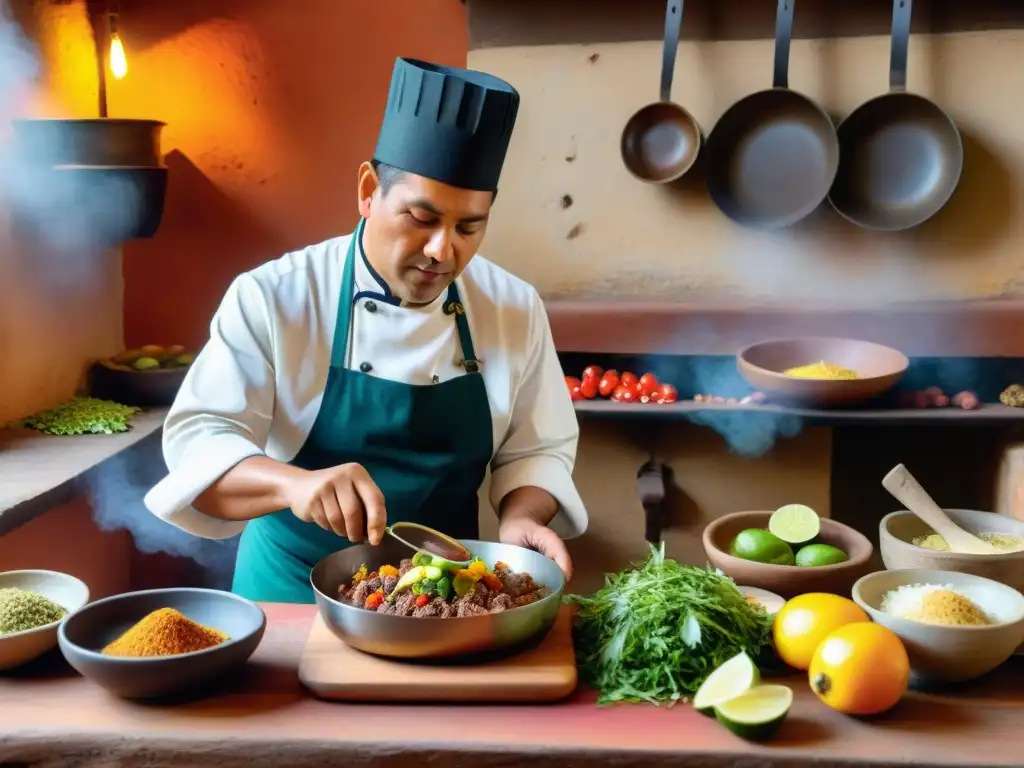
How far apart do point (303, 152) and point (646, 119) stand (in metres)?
1.26

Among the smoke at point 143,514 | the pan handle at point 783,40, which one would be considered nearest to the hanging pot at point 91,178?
the smoke at point 143,514

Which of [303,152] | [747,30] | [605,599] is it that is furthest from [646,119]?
[605,599]

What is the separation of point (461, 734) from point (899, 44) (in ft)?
9.29

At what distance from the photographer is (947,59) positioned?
3488 mm

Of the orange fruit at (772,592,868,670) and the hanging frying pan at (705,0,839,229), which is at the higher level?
the hanging frying pan at (705,0,839,229)

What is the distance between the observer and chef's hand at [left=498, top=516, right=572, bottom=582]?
1.88 metres

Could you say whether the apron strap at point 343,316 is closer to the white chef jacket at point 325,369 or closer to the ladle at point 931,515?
the white chef jacket at point 325,369

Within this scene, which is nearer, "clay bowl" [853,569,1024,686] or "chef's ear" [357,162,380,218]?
"clay bowl" [853,569,1024,686]

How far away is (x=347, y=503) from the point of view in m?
1.67

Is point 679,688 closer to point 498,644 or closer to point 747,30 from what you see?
point 498,644

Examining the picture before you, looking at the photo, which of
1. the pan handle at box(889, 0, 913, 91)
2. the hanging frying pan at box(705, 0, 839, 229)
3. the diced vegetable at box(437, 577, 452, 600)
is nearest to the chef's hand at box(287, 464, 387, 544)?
the diced vegetable at box(437, 577, 452, 600)

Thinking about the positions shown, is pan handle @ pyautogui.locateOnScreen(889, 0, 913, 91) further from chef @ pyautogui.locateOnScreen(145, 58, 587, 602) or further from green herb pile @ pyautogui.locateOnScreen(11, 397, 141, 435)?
green herb pile @ pyautogui.locateOnScreen(11, 397, 141, 435)

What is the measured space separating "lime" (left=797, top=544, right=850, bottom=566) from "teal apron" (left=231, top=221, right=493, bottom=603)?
78 centimetres

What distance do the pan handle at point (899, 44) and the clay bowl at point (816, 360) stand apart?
87cm
